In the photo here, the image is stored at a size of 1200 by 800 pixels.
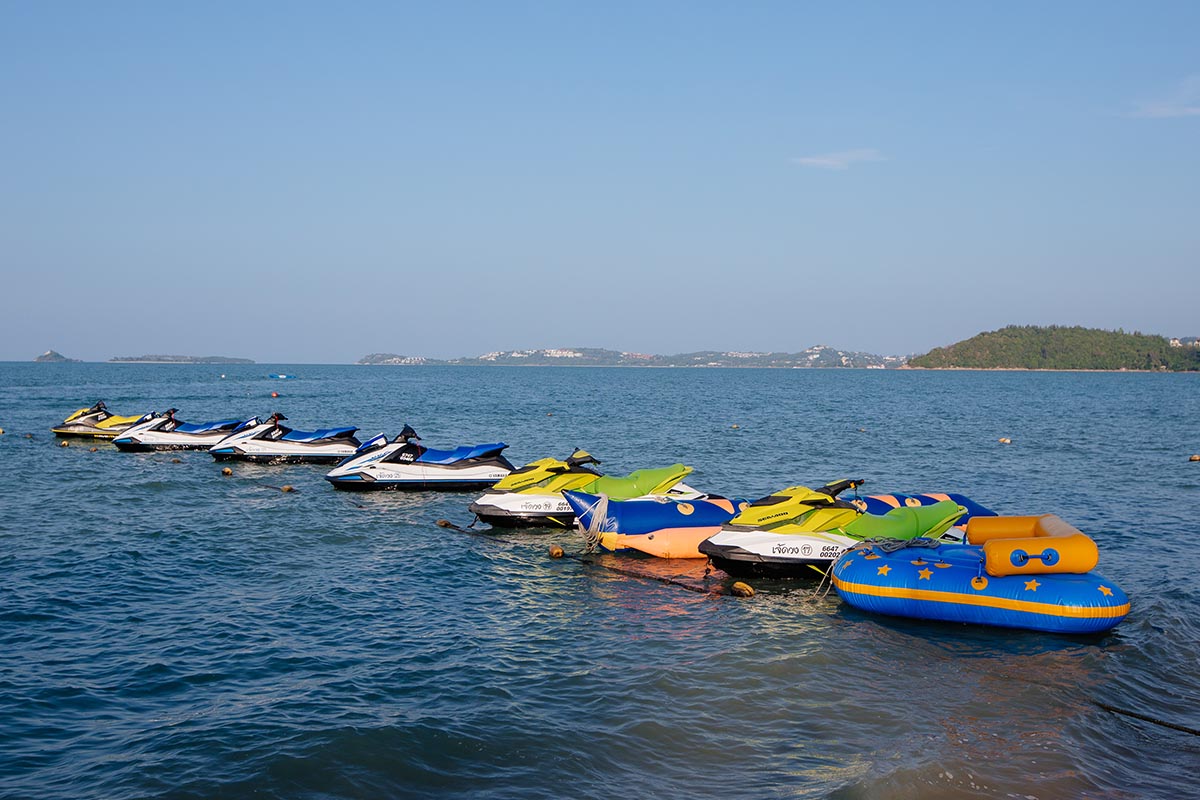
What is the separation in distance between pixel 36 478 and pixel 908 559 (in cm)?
2827

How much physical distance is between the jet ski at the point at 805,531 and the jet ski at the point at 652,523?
1.29 meters

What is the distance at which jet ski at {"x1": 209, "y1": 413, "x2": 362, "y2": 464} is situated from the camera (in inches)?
1323

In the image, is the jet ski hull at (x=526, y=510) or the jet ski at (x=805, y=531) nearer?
the jet ski at (x=805, y=531)

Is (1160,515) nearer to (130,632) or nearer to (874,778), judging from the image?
(874,778)

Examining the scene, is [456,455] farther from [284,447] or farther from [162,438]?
[162,438]

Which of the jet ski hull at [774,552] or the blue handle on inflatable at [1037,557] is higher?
the blue handle on inflatable at [1037,557]

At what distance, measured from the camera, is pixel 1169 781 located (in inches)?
351

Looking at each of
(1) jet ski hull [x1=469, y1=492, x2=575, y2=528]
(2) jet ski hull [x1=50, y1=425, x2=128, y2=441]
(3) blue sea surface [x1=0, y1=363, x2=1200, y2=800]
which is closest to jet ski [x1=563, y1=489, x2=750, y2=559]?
(3) blue sea surface [x1=0, y1=363, x2=1200, y2=800]

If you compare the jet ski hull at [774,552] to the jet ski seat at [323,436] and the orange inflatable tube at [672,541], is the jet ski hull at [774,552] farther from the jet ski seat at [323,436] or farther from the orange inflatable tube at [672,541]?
the jet ski seat at [323,436]

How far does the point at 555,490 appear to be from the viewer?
859 inches

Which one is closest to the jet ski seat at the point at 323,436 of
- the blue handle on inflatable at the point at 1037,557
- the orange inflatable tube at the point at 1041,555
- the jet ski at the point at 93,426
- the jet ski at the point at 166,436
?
the jet ski at the point at 166,436

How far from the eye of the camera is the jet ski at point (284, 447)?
3359 centimetres

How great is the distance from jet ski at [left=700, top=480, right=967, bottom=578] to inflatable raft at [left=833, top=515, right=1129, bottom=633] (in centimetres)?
156

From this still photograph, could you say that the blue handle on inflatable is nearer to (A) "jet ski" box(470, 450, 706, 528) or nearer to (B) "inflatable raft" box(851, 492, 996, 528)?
(B) "inflatable raft" box(851, 492, 996, 528)
